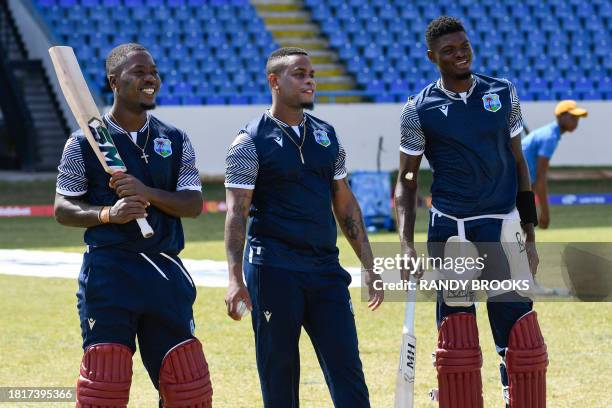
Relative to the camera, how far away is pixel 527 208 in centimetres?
715

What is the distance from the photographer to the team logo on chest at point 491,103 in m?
7.03

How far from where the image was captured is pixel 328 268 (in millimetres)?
6535

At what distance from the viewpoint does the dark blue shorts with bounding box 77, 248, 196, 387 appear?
5938 millimetres

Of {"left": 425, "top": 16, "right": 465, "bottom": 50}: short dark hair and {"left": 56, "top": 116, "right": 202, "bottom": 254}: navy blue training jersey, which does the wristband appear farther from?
{"left": 56, "top": 116, "right": 202, "bottom": 254}: navy blue training jersey

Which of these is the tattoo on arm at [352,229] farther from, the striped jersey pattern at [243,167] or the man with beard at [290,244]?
the striped jersey pattern at [243,167]

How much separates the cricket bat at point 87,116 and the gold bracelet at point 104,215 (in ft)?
0.47

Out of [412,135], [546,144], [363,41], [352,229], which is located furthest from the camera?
[363,41]

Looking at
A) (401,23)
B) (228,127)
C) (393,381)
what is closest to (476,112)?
(393,381)

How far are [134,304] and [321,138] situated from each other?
1417 mm

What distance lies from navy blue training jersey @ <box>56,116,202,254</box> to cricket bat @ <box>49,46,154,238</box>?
11 cm

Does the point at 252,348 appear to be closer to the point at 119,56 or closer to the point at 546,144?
the point at 546,144

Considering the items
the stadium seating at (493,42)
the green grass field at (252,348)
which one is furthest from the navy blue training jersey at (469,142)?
the stadium seating at (493,42)

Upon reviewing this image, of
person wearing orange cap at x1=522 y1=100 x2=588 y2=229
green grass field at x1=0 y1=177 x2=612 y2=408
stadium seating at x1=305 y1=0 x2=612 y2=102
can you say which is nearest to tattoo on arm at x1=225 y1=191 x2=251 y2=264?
green grass field at x1=0 y1=177 x2=612 y2=408

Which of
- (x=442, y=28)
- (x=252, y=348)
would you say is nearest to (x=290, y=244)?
(x=442, y=28)
